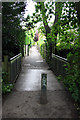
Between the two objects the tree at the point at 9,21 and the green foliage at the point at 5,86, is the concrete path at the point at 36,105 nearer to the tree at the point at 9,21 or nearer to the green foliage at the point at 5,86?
the green foliage at the point at 5,86

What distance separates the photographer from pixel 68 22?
3887mm

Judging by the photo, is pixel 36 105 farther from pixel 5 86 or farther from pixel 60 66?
pixel 60 66

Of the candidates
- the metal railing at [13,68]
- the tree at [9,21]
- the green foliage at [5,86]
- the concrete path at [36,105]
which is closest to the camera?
the concrete path at [36,105]

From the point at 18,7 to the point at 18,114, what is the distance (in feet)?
17.9

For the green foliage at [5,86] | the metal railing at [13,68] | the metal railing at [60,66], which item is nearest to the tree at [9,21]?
the metal railing at [13,68]

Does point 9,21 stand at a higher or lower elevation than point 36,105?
higher

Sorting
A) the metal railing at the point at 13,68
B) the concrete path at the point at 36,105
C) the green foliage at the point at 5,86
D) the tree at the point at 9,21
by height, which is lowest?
the concrete path at the point at 36,105

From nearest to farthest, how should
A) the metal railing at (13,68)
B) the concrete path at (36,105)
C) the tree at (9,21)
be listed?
the concrete path at (36,105), the metal railing at (13,68), the tree at (9,21)

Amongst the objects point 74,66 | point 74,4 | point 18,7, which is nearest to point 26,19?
point 18,7

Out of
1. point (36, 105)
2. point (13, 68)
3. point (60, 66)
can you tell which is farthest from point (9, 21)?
point (36, 105)

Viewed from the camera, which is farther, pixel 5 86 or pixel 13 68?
pixel 13 68

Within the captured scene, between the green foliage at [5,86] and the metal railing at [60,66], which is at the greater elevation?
the metal railing at [60,66]

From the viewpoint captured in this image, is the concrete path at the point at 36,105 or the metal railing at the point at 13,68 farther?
the metal railing at the point at 13,68

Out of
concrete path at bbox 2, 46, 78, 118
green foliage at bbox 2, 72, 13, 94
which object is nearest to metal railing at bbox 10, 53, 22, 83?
green foliage at bbox 2, 72, 13, 94
